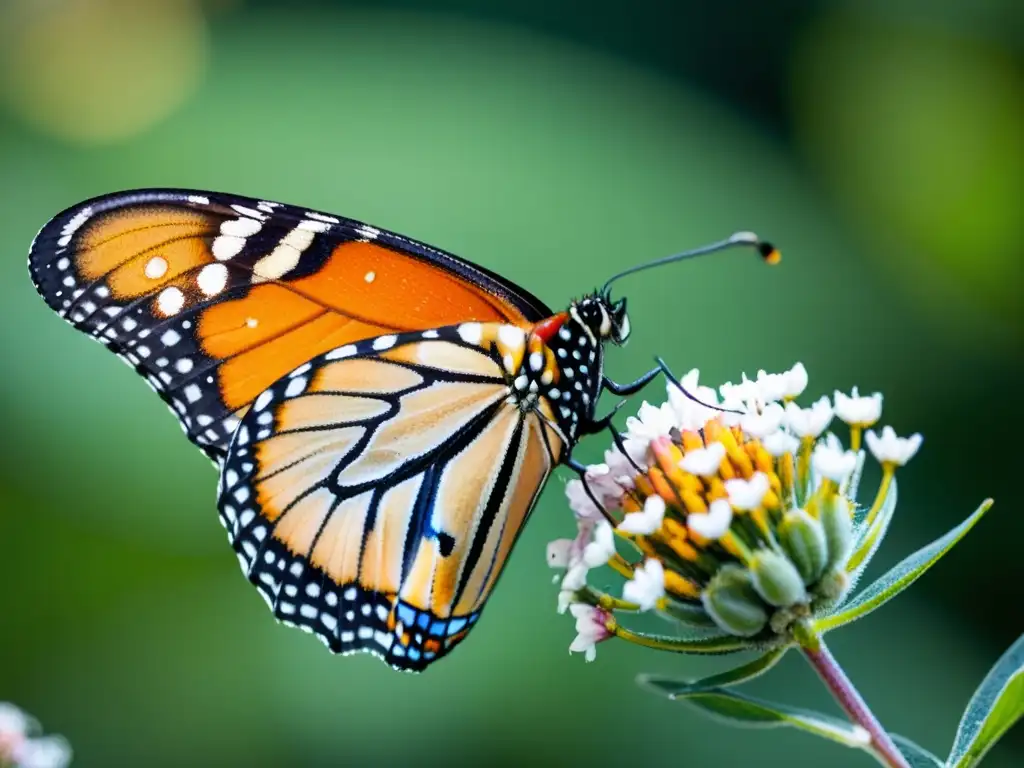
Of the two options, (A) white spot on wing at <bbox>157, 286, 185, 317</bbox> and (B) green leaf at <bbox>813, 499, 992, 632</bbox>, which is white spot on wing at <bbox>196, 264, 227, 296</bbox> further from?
(B) green leaf at <bbox>813, 499, 992, 632</bbox>

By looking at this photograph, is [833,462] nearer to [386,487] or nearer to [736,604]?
[736,604]

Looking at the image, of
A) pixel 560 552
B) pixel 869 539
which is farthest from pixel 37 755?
pixel 869 539

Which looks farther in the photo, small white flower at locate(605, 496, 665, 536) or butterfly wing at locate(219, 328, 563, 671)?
butterfly wing at locate(219, 328, 563, 671)

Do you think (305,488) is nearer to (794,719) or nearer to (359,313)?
(359,313)

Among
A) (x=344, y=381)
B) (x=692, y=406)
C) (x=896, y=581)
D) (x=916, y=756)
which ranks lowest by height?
(x=916, y=756)

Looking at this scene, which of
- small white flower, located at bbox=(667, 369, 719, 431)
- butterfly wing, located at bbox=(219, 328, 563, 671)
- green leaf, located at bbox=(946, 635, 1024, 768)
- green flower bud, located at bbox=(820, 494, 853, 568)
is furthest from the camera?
butterfly wing, located at bbox=(219, 328, 563, 671)

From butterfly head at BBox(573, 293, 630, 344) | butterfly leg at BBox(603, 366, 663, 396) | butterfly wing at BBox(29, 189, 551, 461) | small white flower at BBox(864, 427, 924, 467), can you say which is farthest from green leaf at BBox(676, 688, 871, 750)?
butterfly wing at BBox(29, 189, 551, 461)
